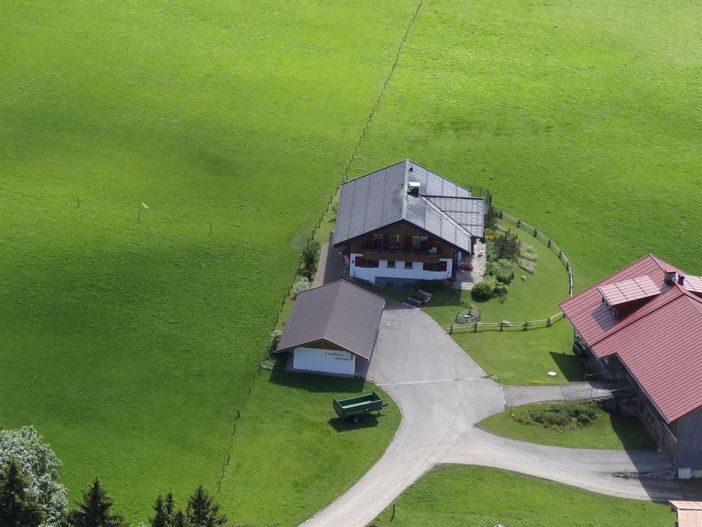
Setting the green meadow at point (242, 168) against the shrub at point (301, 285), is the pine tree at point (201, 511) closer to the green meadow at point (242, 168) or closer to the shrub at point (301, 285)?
the green meadow at point (242, 168)

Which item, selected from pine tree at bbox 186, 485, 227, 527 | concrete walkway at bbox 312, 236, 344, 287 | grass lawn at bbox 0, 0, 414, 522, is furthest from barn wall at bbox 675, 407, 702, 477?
concrete walkway at bbox 312, 236, 344, 287

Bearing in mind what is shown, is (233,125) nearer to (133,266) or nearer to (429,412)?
(133,266)

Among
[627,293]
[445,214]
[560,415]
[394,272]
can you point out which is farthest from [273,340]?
[627,293]

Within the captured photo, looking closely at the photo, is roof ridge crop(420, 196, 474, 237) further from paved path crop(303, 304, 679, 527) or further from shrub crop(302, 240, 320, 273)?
paved path crop(303, 304, 679, 527)

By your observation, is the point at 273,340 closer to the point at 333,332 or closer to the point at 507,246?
the point at 333,332

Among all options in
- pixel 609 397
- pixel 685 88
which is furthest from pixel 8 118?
pixel 685 88

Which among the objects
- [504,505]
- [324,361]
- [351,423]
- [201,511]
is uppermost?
[324,361]
